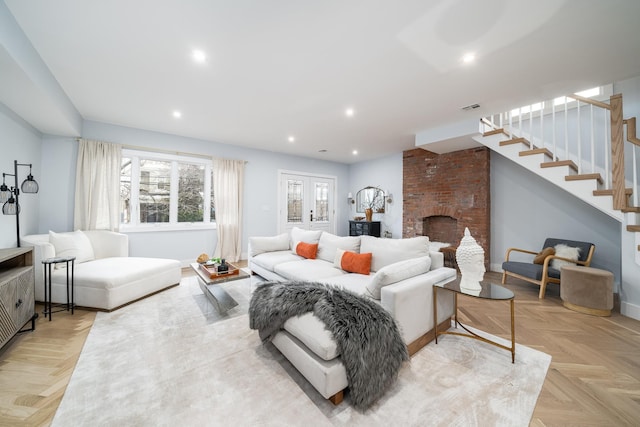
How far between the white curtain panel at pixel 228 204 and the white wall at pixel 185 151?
194 millimetres

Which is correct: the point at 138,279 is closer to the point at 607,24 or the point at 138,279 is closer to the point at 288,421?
the point at 288,421

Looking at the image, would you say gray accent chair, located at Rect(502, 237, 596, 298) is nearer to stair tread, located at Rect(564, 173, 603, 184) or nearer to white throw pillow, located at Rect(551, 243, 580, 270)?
white throw pillow, located at Rect(551, 243, 580, 270)

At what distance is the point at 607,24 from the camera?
188 cm

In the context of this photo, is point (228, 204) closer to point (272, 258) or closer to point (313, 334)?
point (272, 258)

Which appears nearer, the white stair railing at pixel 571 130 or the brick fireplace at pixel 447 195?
the white stair railing at pixel 571 130

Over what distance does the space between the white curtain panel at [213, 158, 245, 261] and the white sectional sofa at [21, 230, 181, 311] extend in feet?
5.10

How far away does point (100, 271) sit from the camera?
294 cm

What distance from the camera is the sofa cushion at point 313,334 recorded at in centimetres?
147

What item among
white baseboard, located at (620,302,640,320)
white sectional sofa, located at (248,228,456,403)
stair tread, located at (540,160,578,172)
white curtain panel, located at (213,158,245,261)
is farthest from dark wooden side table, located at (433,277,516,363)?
white curtain panel, located at (213,158,245,261)

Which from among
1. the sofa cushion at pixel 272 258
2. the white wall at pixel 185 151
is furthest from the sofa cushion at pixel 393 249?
the white wall at pixel 185 151

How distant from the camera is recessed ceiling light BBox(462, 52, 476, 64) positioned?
2238 millimetres

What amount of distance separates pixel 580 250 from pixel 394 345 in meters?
3.62

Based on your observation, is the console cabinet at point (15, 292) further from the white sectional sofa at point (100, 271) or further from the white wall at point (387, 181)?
the white wall at point (387, 181)

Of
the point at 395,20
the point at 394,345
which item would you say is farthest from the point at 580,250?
the point at 395,20
